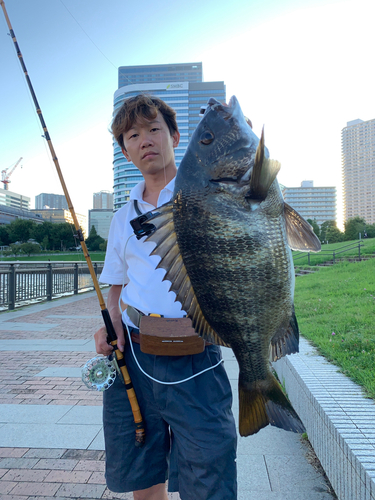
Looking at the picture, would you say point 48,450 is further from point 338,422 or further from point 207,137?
point 207,137

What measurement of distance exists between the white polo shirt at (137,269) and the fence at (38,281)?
341 inches

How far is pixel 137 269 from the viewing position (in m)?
1.75

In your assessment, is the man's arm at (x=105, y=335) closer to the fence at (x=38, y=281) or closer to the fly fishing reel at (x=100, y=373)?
the fly fishing reel at (x=100, y=373)

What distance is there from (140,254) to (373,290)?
7.30m

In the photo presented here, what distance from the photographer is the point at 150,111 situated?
179cm

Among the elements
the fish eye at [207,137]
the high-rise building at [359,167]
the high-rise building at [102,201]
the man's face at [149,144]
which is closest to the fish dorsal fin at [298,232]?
the fish eye at [207,137]

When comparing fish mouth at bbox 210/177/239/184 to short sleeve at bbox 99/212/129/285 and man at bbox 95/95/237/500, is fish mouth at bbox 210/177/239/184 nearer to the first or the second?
man at bbox 95/95/237/500

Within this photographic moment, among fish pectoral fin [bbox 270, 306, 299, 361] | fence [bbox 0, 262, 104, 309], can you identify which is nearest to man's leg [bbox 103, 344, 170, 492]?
fish pectoral fin [bbox 270, 306, 299, 361]

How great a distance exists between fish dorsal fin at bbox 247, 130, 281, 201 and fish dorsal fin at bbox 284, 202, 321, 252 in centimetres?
17

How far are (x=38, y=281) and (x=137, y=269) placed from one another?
1095 centimetres

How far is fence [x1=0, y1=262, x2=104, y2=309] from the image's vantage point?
9514 millimetres

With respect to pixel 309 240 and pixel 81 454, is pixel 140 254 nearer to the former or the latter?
pixel 309 240

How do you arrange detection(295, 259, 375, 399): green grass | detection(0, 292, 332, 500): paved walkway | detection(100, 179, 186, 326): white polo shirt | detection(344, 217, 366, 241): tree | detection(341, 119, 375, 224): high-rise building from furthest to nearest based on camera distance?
1. detection(341, 119, 375, 224): high-rise building
2. detection(344, 217, 366, 241): tree
3. detection(295, 259, 375, 399): green grass
4. detection(0, 292, 332, 500): paved walkway
5. detection(100, 179, 186, 326): white polo shirt

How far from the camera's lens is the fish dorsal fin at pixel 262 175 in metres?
1.09
